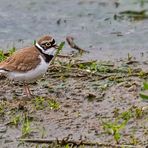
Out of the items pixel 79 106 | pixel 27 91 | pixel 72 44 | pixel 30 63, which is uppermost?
pixel 30 63

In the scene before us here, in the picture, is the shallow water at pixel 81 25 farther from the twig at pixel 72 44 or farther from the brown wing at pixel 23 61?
the brown wing at pixel 23 61

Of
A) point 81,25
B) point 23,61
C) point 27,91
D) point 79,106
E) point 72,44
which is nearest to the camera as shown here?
point 79,106

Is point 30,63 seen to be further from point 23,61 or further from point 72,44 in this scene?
point 72,44

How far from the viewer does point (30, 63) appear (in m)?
8.11

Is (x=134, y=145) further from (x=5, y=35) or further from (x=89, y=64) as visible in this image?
(x=5, y=35)

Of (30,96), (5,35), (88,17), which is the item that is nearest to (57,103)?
(30,96)

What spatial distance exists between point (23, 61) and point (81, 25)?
450 cm

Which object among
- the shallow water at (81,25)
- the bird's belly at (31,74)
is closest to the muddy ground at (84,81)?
the shallow water at (81,25)

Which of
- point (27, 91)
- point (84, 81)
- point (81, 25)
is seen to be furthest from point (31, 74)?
point (81, 25)

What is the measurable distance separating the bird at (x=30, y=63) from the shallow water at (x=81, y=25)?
212 centimetres

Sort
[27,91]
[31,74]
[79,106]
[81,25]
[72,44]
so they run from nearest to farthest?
[79,106], [31,74], [27,91], [72,44], [81,25]

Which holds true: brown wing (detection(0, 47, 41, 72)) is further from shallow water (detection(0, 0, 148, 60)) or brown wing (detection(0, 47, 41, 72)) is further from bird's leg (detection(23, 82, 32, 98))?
shallow water (detection(0, 0, 148, 60))

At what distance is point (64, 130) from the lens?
726cm

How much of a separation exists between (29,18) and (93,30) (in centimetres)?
154
